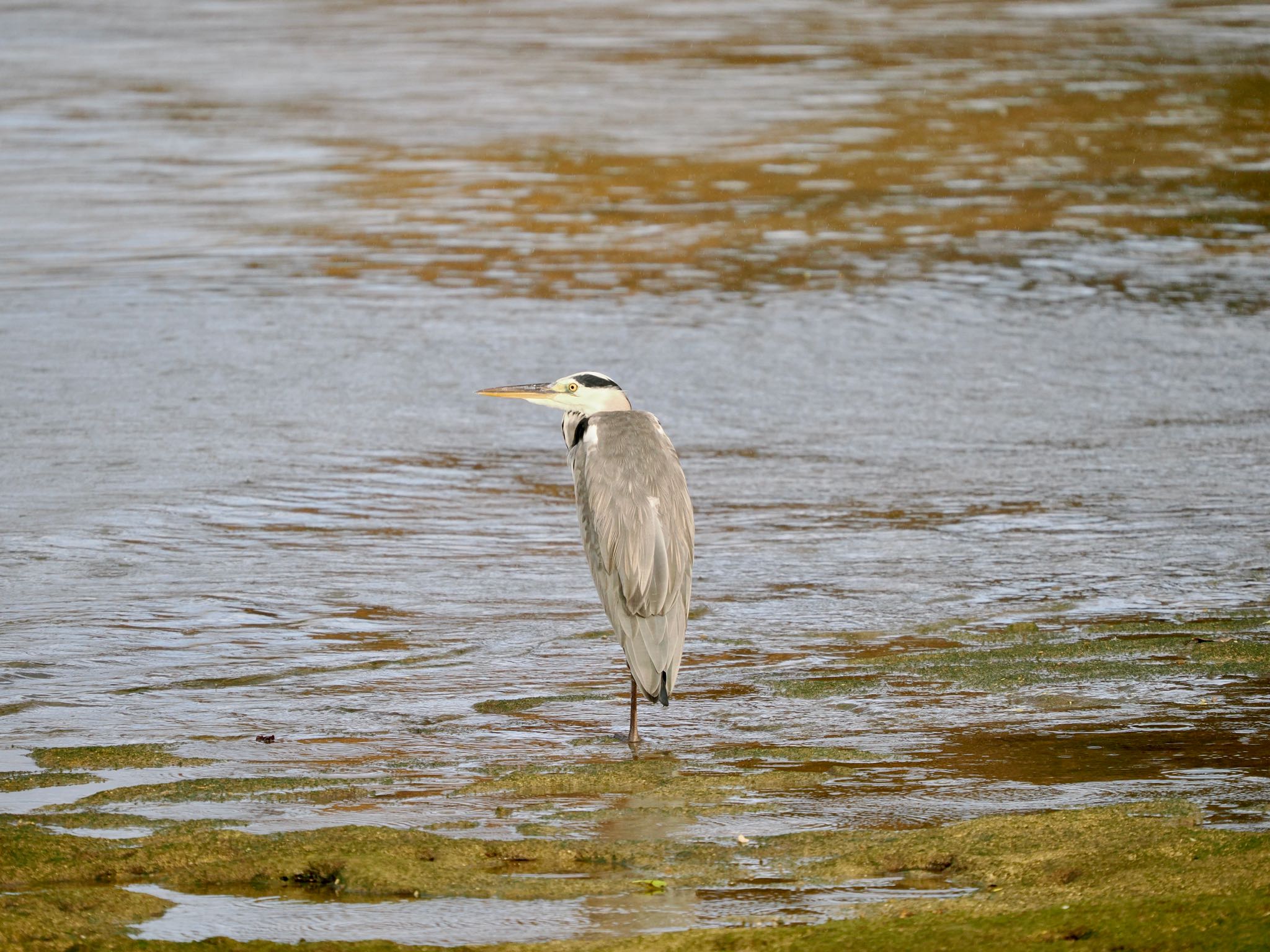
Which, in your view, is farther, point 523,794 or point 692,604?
point 692,604

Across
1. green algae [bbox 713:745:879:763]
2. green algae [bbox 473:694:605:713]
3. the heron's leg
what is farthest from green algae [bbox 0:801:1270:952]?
green algae [bbox 473:694:605:713]

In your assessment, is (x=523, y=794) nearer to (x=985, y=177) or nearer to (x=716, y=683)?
(x=716, y=683)

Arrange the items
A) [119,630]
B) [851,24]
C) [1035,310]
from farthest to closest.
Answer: [851,24] < [1035,310] < [119,630]

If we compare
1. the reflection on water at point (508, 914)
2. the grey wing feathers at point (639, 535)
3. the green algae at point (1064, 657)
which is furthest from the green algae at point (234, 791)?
the green algae at point (1064, 657)

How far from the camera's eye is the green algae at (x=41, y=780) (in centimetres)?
552

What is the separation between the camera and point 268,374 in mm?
11859

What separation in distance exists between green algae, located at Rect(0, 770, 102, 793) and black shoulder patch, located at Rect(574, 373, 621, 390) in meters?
2.34

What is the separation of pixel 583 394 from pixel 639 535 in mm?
811

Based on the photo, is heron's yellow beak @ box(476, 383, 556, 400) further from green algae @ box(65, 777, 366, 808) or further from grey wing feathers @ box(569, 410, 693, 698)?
green algae @ box(65, 777, 366, 808)

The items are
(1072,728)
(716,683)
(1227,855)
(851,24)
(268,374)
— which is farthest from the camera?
(851,24)

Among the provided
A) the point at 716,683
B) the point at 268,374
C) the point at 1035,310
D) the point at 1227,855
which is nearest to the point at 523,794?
the point at 716,683

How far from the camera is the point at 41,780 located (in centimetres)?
559

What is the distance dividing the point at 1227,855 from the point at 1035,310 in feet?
29.0

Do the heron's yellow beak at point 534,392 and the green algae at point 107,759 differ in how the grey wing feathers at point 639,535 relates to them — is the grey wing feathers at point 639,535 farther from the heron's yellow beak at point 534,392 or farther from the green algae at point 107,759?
the green algae at point 107,759
